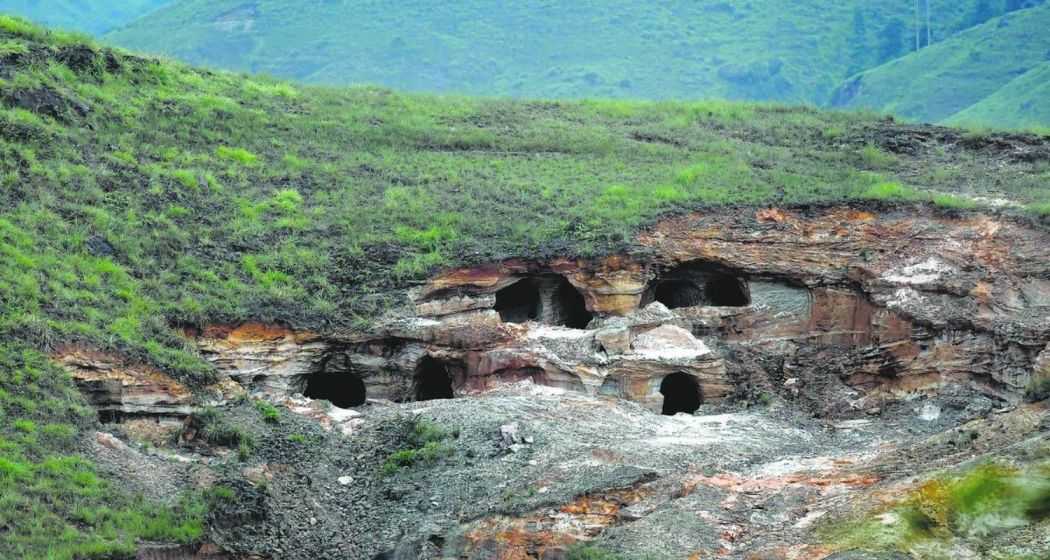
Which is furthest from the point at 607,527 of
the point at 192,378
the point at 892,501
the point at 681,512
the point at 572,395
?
the point at 192,378

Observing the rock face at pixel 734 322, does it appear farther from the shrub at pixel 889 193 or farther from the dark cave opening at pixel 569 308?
the shrub at pixel 889 193

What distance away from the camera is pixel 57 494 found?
25.8 m

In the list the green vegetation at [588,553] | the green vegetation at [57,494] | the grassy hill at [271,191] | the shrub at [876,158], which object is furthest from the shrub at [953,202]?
the green vegetation at [57,494]

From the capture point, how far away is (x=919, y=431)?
31469mm

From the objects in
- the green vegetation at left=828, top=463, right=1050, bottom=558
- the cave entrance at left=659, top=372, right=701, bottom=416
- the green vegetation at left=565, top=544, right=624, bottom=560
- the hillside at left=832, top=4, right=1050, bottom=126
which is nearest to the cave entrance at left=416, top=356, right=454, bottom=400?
the cave entrance at left=659, top=372, right=701, bottom=416

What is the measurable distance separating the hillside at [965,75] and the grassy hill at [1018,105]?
62mm

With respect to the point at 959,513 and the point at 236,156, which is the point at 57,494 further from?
the point at 236,156

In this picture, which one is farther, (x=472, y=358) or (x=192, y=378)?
(x=472, y=358)

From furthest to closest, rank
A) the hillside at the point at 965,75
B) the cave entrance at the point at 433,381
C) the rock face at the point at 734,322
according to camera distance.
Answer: the hillside at the point at 965,75, the cave entrance at the point at 433,381, the rock face at the point at 734,322

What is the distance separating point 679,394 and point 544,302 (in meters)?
4.22

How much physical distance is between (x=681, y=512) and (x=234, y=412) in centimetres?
1070

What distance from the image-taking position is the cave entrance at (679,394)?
119 feet

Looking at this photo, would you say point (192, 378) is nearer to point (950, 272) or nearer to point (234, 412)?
point (234, 412)

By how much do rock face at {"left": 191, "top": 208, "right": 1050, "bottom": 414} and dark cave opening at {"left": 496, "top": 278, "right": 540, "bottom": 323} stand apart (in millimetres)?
40
